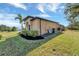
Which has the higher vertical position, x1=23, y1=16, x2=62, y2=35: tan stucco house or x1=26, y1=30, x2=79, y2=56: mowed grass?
x1=23, y1=16, x2=62, y2=35: tan stucco house

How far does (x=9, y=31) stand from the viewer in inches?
76.3

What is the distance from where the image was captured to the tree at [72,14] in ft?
6.28

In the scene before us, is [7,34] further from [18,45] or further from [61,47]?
[61,47]

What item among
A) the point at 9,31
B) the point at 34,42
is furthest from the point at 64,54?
the point at 9,31

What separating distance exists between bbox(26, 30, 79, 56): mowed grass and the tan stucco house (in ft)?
0.36

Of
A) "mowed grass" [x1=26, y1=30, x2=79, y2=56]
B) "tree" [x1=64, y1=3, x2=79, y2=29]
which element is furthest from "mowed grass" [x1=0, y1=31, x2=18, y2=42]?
"tree" [x1=64, y1=3, x2=79, y2=29]

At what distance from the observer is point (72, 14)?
1.97m

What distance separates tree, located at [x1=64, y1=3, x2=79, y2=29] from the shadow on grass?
11.1 inches

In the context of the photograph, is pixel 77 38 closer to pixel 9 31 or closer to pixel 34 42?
pixel 34 42

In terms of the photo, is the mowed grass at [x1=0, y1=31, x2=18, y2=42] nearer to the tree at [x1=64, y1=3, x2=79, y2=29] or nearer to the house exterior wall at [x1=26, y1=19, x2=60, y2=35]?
the house exterior wall at [x1=26, y1=19, x2=60, y2=35]

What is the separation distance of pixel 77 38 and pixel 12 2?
2.54 ft

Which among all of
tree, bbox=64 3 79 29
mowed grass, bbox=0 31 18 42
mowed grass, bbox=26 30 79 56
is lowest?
mowed grass, bbox=26 30 79 56

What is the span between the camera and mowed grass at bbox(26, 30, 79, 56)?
6.13ft

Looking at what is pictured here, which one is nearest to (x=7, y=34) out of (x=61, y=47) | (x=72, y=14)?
(x=61, y=47)
